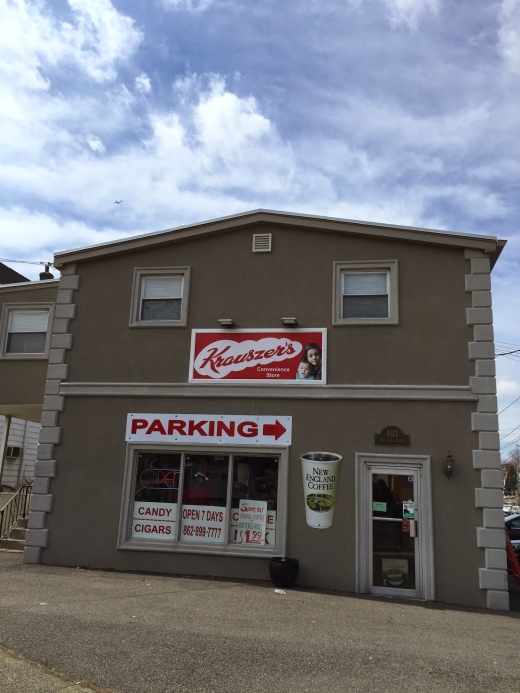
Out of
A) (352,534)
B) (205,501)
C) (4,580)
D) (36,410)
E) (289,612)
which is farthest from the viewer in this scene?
(36,410)

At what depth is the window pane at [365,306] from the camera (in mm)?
11609

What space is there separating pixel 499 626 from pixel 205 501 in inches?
212

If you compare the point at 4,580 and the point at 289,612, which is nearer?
the point at 289,612

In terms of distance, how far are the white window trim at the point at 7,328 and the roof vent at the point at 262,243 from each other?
494 centimetres

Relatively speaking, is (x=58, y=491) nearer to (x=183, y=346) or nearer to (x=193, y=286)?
(x=183, y=346)

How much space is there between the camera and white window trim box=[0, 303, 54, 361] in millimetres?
13402

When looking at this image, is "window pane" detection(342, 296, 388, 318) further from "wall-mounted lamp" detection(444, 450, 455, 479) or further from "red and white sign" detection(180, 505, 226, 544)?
"red and white sign" detection(180, 505, 226, 544)

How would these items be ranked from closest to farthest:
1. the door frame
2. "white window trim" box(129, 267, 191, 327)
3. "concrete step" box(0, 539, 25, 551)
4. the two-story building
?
the door frame < the two-story building < "white window trim" box(129, 267, 191, 327) < "concrete step" box(0, 539, 25, 551)

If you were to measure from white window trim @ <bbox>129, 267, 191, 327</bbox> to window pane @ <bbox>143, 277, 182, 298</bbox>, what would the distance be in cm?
9

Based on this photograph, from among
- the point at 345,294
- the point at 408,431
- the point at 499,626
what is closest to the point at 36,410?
the point at 345,294

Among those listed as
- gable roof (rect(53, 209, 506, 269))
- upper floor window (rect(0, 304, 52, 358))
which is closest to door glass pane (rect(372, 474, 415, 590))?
gable roof (rect(53, 209, 506, 269))

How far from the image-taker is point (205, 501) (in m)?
11.4

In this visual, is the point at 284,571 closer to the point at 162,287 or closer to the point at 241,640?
the point at 241,640

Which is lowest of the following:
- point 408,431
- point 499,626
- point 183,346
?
point 499,626
